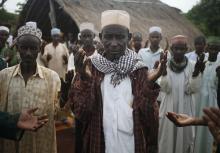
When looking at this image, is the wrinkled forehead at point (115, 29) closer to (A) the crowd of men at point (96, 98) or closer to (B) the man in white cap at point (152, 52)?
(A) the crowd of men at point (96, 98)

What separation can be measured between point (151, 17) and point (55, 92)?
16.4 metres

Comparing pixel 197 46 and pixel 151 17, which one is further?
pixel 151 17

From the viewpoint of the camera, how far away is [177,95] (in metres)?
6.48

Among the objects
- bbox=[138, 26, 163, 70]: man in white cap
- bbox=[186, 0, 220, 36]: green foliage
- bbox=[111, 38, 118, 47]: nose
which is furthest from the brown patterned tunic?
bbox=[186, 0, 220, 36]: green foliage

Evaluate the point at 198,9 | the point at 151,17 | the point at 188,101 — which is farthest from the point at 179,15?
the point at 188,101

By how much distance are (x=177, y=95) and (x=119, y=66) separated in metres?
2.97

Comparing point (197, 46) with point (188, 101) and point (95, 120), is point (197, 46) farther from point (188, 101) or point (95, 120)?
point (95, 120)

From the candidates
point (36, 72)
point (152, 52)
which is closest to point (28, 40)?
point (36, 72)

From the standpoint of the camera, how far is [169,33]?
65.4 ft

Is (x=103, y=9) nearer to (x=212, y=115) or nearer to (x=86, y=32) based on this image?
(x=86, y=32)

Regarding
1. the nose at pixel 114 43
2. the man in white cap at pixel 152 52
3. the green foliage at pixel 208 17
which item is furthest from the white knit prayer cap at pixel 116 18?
the green foliage at pixel 208 17

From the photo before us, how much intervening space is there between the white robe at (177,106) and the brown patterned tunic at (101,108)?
2.74 meters

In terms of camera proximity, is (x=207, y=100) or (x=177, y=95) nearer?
(x=177, y=95)

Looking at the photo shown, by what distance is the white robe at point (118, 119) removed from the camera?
3598 millimetres
